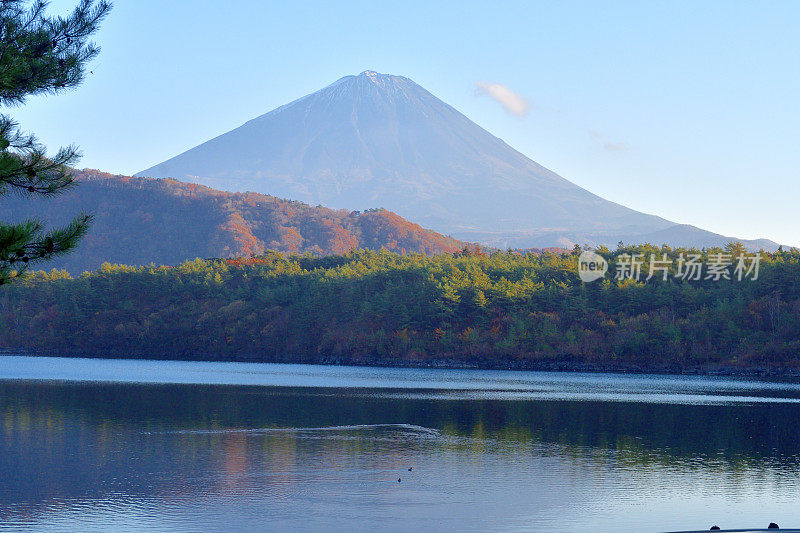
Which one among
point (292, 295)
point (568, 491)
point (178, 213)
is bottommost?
point (568, 491)

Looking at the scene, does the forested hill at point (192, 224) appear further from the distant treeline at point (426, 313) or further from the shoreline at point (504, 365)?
the shoreline at point (504, 365)

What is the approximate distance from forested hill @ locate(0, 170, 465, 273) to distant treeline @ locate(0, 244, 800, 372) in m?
37.1

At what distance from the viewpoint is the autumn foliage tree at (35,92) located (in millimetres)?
13156

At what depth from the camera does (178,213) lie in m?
149

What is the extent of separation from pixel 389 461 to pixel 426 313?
57902 millimetres

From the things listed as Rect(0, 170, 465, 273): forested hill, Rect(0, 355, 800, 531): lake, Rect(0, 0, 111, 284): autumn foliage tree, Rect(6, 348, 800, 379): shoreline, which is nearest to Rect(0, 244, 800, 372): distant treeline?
Rect(6, 348, 800, 379): shoreline

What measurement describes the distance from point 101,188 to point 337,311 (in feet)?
268

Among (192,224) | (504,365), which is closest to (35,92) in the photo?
(504,365)

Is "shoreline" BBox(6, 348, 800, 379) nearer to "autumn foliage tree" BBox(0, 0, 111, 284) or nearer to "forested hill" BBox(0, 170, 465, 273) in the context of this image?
"forested hill" BBox(0, 170, 465, 273)

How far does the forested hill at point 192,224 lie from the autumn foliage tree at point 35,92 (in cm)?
12363

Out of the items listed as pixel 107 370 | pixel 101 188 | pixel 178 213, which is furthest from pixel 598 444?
pixel 101 188

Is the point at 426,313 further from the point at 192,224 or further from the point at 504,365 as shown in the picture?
the point at 192,224

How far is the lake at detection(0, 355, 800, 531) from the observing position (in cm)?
1677

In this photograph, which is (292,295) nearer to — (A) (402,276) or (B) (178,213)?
(A) (402,276)
